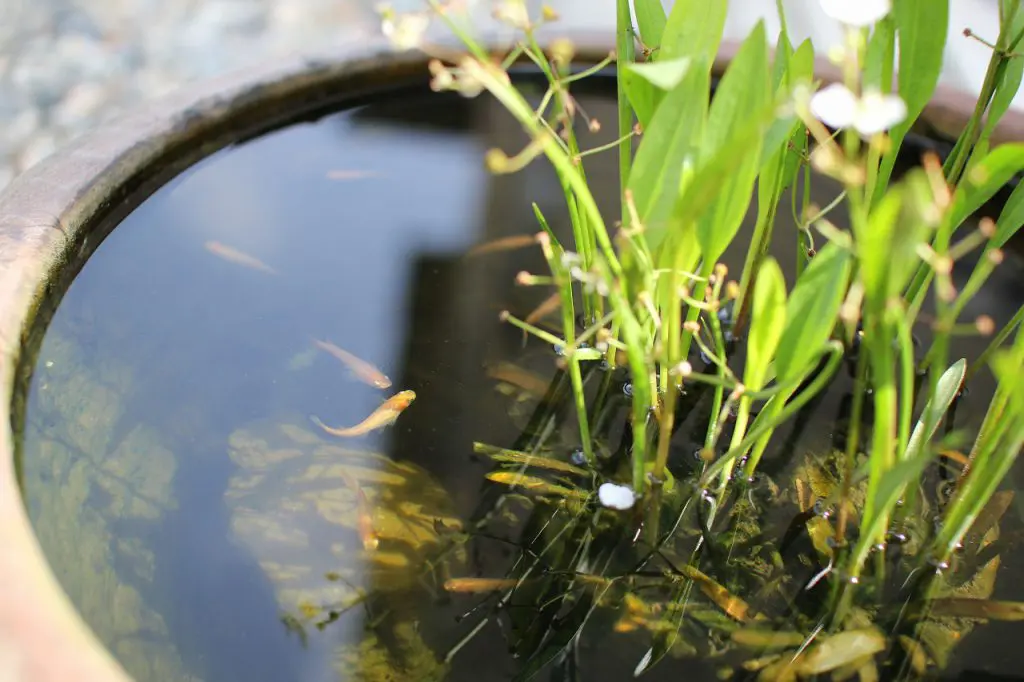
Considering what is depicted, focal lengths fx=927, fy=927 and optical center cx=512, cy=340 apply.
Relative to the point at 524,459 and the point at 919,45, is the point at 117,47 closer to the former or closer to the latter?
the point at 524,459

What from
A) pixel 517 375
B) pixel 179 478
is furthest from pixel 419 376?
pixel 179 478

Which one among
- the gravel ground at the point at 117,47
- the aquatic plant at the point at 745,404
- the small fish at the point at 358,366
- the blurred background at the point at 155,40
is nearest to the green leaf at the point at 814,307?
the aquatic plant at the point at 745,404

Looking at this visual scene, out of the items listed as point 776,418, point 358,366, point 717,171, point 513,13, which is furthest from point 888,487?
point 358,366

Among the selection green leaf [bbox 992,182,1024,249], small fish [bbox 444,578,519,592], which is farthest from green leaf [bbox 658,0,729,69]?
small fish [bbox 444,578,519,592]

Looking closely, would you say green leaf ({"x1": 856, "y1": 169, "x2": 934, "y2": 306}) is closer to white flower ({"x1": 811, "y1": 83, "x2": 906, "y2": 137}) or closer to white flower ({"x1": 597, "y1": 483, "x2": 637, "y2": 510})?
white flower ({"x1": 811, "y1": 83, "x2": 906, "y2": 137})

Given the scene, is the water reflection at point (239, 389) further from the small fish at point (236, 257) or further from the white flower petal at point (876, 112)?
the white flower petal at point (876, 112)
